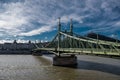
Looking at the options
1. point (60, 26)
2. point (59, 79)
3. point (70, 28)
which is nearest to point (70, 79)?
point (59, 79)

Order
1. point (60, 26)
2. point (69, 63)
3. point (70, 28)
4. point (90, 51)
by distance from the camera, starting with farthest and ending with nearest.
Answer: point (60, 26), point (70, 28), point (69, 63), point (90, 51)

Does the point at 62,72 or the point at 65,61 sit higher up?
the point at 65,61

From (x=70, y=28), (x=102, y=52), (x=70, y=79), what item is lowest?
(x=70, y=79)

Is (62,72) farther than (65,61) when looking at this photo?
No

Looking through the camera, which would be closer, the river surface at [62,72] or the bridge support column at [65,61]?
the river surface at [62,72]

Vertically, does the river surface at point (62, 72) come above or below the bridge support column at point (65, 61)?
below

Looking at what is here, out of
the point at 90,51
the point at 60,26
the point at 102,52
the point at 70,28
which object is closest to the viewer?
the point at 102,52

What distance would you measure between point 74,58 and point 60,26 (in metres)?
16.2

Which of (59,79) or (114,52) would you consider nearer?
(114,52)

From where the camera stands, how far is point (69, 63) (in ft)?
189

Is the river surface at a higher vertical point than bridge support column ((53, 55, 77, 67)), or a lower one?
lower

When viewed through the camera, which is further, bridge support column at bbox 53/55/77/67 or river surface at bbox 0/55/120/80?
bridge support column at bbox 53/55/77/67

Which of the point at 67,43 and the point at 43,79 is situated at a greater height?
the point at 67,43

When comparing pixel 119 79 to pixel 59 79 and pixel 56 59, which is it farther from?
pixel 56 59
